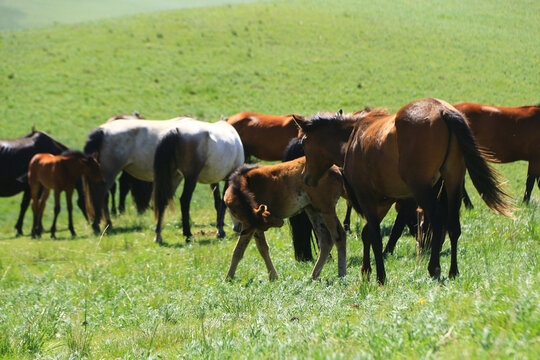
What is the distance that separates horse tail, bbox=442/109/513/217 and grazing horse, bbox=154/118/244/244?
7.49 m

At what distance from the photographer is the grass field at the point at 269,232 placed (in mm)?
4164

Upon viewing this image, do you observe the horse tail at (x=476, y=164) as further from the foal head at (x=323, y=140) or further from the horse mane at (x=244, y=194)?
the horse mane at (x=244, y=194)

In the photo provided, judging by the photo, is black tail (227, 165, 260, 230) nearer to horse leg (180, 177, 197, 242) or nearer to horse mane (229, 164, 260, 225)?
horse mane (229, 164, 260, 225)

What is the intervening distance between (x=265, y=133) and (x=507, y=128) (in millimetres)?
6212

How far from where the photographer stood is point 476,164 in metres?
5.89

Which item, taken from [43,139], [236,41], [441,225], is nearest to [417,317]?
[441,225]

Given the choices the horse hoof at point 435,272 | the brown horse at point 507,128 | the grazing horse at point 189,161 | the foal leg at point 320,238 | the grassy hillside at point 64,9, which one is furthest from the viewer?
the grassy hillside at point 64,9

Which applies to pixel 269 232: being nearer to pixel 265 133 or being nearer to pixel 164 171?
pixel 164 171

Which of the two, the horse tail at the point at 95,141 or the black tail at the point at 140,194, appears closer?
the horse tail at the point at 95,141

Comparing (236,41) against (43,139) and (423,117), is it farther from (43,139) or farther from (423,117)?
(423,117)

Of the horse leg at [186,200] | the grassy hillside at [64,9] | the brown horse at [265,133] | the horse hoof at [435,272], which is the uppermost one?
the horse hoof at [435,272]

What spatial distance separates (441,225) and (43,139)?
48.2 feet

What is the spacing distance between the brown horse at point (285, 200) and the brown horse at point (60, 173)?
23.1ft

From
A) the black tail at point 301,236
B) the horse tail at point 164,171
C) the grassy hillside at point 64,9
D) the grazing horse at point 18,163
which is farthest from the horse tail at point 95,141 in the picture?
the grassy hillside at point 64,9
